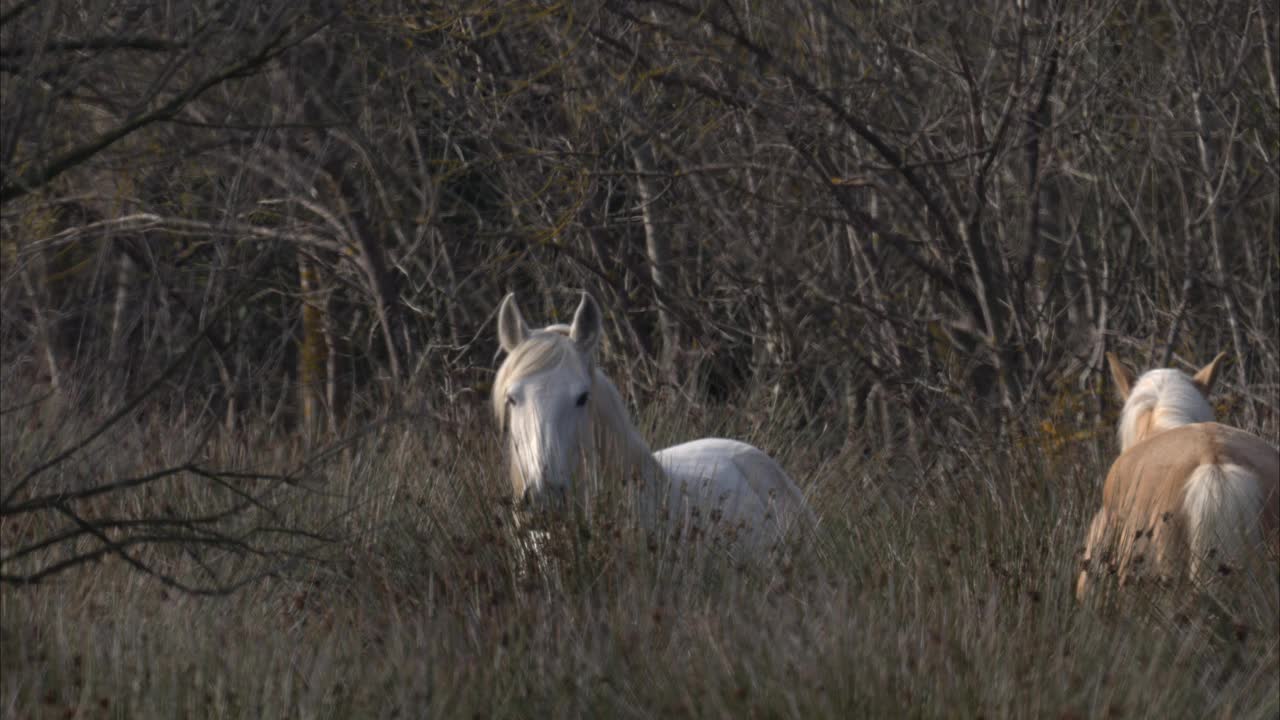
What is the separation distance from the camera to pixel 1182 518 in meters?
4.25

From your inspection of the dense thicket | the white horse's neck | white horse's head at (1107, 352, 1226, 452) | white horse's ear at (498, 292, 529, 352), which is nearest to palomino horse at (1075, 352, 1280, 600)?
white horse's head at (1107, 352, 1226, 452)

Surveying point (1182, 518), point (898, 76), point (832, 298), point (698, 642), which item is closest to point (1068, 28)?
point (898, 76)

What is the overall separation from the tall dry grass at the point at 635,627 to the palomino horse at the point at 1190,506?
12 cm

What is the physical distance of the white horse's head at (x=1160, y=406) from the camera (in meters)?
5.15

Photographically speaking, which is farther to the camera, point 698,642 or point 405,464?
point 405,464

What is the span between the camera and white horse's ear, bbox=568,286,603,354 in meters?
5.24

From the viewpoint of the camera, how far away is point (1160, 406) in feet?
17.1

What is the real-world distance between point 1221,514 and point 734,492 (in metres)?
1.89

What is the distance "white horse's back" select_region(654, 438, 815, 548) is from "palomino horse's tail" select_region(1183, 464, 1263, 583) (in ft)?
4.29

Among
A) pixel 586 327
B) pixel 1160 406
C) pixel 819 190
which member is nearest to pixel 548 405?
pixel 586 327

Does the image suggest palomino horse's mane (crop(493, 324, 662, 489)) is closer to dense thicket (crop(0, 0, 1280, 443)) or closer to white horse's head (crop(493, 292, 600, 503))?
white horse's head (crop(493, 292, 600, 503))

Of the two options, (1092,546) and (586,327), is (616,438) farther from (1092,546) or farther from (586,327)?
(1092,546)

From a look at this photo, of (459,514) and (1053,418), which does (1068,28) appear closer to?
(1053,418)

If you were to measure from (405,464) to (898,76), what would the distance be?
3.65 meters
